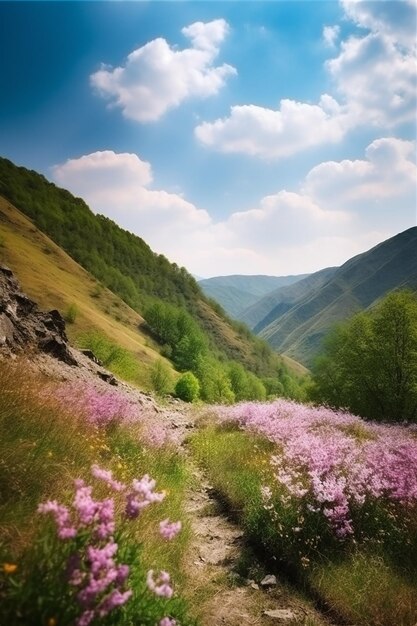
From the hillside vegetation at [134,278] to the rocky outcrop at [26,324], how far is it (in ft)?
186

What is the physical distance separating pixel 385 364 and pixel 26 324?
25961 mm

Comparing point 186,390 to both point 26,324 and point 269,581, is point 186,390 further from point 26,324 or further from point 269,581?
point 269,581

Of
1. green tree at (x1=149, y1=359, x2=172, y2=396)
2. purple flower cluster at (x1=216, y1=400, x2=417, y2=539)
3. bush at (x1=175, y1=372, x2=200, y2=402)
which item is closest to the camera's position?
purple flower cluster at (x1=216, y1=400, x2=417, y2=539)

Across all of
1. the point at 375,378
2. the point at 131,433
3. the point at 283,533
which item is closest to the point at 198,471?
the point at 131,433

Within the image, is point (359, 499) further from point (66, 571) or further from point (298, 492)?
point (66, 571)

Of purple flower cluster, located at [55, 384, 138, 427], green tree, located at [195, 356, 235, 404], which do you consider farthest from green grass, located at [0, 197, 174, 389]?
purple flower cluster, located at [55, 384, 138, 427]

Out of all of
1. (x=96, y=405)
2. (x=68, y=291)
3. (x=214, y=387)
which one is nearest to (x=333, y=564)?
(x=96, y=405)

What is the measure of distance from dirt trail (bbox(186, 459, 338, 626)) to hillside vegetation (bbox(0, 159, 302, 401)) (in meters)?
66.1

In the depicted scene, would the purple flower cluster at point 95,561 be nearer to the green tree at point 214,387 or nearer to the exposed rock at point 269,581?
the exposed rock at point 269,581

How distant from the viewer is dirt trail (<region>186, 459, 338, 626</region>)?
5820 millimetres

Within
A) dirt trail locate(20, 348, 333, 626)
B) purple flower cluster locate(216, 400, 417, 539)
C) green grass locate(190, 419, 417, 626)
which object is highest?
purple flower cluster locate(216, 400, 417, 539)

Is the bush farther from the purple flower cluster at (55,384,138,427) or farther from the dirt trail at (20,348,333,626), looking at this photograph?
the dirt trail at (20,348,333,626)

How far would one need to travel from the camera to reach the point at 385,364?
1190 inches

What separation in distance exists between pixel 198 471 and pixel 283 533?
6065 mm
